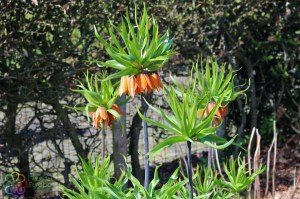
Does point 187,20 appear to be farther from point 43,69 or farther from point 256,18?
point 43,69

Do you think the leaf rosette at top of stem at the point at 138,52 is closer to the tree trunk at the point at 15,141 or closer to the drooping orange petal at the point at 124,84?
the drooping orange petal at the point at 124,84

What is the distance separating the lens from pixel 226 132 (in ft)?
24.3

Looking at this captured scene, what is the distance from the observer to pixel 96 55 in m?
5.16

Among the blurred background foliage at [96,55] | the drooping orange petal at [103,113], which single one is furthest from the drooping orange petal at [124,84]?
the blurred background foliage at [96,55]

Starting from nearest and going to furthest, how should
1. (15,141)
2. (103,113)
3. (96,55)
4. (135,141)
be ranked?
(103,113), (96,55), (15,141), (135,141)

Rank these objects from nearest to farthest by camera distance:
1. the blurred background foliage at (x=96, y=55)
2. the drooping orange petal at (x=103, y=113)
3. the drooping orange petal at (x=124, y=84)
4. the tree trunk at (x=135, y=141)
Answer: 1. the drooping orange petal at (x=124, y=84)
2. the drooping orange petal at (x=103, y=113)
3. the blurred background foliage at (x=96, y=55)
4. the tree trunk at (x=135, y=141)

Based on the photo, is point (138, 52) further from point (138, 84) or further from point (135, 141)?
point (135, 141)

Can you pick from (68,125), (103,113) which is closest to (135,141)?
(68,125)

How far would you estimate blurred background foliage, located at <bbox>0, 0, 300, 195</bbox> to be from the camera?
4.84 m

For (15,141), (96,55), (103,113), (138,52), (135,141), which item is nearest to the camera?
(138,52)

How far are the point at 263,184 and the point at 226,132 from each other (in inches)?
39.6

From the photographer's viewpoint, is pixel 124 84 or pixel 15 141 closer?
pixel 124 84

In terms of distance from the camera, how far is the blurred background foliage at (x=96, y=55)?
4840 millimetres

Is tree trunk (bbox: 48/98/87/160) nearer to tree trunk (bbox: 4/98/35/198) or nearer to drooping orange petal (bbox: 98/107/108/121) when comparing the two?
tree trunk (bbox: 4/98/35/198)
